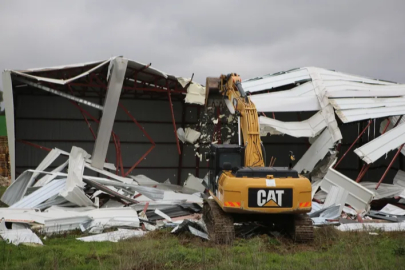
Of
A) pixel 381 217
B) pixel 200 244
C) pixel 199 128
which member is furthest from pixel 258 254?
pixel 199 128

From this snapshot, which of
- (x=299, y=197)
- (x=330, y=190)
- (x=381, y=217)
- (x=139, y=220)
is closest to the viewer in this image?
(x=299, y=197)

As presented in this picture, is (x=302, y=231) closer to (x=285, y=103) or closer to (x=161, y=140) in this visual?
(x=285, y=103)

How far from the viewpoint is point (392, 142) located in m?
17.7

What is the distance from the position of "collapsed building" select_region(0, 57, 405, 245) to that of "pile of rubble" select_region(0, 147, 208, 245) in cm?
4

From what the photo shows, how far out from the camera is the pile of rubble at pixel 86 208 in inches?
493

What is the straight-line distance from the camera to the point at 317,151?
18656mm

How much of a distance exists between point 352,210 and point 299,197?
6.51 metres

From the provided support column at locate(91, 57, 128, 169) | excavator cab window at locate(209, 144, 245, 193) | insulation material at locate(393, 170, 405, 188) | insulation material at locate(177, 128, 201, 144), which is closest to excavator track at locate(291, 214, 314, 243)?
excavator cab window at locate(209, 144, 245, 193)

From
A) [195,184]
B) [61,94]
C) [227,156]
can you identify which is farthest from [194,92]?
[227,156]

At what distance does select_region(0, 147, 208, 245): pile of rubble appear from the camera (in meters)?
12.5

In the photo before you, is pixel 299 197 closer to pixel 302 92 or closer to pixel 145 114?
pixel 302 92

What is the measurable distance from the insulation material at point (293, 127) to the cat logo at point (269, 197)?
7.80 m

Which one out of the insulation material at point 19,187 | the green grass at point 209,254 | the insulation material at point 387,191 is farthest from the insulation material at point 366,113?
the insulation material at point 19,187

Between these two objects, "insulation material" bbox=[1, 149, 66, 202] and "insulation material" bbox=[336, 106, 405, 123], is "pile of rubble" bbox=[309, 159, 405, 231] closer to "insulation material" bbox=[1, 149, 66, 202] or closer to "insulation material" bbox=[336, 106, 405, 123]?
"insulation material" bbox=[336, 106, 405, 123]
